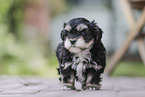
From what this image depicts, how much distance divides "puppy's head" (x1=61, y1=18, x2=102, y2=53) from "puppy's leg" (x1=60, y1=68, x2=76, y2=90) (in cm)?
23

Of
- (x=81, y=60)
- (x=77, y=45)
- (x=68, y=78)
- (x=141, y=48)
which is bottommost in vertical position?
(x=68, y=78)

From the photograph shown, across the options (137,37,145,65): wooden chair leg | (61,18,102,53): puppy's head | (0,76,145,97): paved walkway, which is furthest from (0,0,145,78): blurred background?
(61,18,102,53): puppy's head

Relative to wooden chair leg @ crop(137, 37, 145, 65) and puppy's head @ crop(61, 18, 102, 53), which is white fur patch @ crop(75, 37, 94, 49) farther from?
wooden chair leg @ crop(137, 37, 145, 65)

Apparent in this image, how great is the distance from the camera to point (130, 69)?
5883 mm

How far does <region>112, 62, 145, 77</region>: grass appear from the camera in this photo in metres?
5.40

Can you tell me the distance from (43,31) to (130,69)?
215cm

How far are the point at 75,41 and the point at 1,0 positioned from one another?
444 centimetres

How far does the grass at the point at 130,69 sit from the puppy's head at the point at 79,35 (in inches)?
128

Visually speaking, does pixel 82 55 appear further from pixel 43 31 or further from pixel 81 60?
pixel 43 31

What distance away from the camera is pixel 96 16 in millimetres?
6680

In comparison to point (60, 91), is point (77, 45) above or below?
above

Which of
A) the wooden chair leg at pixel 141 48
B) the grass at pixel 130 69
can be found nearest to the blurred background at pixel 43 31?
the grass at pixel 130 69

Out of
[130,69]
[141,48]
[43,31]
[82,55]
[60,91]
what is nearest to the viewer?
[82,55]

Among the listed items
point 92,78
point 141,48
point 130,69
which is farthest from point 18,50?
point 92,78
